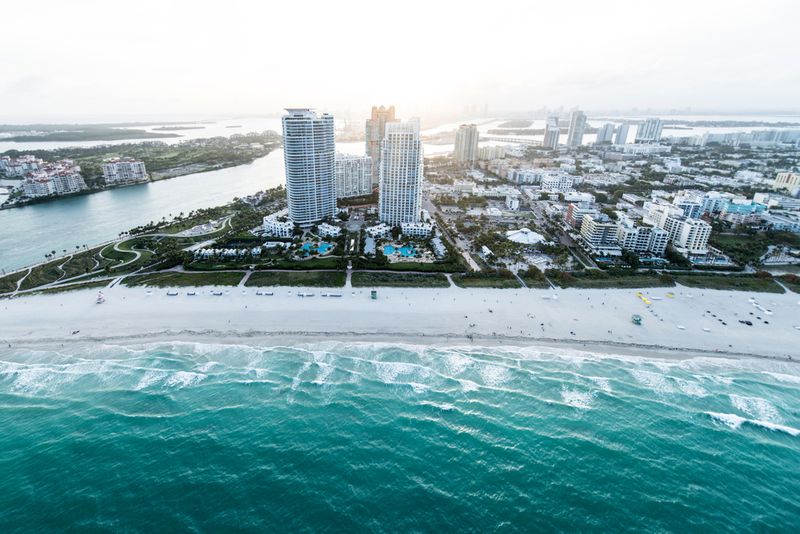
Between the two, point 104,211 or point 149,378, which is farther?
point 104,211

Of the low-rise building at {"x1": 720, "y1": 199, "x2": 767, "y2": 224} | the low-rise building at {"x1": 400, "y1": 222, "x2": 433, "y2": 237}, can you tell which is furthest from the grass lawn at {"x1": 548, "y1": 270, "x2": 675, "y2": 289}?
the low-rise building at {"x1": 720, "y1": 199, "x2": 767, "y2": 224}

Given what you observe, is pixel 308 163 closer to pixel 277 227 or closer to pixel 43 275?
pixel 277 227

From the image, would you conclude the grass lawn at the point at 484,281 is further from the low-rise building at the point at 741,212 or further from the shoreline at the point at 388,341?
the low-rise building at the point at 741,212

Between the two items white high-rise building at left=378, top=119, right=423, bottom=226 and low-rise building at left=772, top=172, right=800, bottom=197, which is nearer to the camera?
white high-rise building at left=378, top=119, right=423, bottom=226

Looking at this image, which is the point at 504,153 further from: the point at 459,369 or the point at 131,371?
the point at 131,371

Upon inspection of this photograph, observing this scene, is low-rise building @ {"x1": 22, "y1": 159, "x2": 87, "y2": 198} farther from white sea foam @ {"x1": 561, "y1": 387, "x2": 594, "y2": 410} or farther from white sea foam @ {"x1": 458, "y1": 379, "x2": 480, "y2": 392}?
white sea foam @ {"x1": 561, "y1": 387, "x2": 594, "y2": 410}

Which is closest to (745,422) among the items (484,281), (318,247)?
(484,281)
